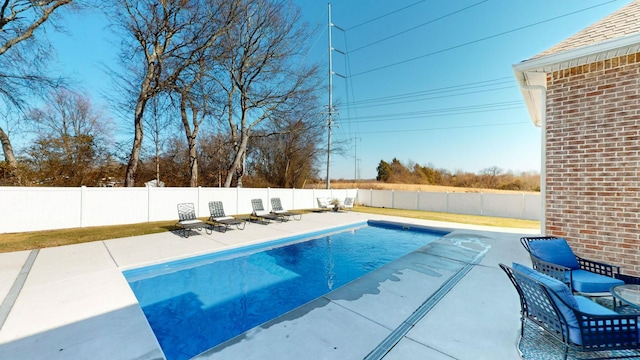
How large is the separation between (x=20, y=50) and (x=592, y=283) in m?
17.9

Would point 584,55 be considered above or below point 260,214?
above

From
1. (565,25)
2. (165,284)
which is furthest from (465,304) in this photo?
(565,25)

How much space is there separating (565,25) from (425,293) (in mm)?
12906

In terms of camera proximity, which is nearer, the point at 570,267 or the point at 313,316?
the point at 313,316

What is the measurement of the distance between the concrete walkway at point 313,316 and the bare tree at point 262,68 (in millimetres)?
10406

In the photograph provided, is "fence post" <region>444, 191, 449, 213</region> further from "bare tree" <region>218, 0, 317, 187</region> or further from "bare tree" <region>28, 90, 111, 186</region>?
"bare tree" <region>28, 90, 111, 186</region>

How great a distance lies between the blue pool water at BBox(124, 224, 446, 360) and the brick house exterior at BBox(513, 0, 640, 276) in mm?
3906

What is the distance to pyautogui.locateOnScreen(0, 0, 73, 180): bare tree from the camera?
9.55 meters

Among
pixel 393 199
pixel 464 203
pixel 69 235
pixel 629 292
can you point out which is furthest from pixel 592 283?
pixel 393 199

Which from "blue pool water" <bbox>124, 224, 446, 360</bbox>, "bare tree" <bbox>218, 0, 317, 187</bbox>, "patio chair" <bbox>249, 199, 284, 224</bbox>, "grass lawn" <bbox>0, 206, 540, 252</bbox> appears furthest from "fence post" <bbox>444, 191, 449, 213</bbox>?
"grass lawn" <bbox>0, 206, 540, 252</bbox>

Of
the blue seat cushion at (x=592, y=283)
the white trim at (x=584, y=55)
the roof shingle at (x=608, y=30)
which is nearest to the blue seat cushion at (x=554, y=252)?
the blue seat cushion at (x=592, y=283)

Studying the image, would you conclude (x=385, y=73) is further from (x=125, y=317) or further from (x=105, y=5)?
(x=125, y=317)

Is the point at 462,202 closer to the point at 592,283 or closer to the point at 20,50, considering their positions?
the point at 592,283

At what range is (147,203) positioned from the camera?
9.94m
